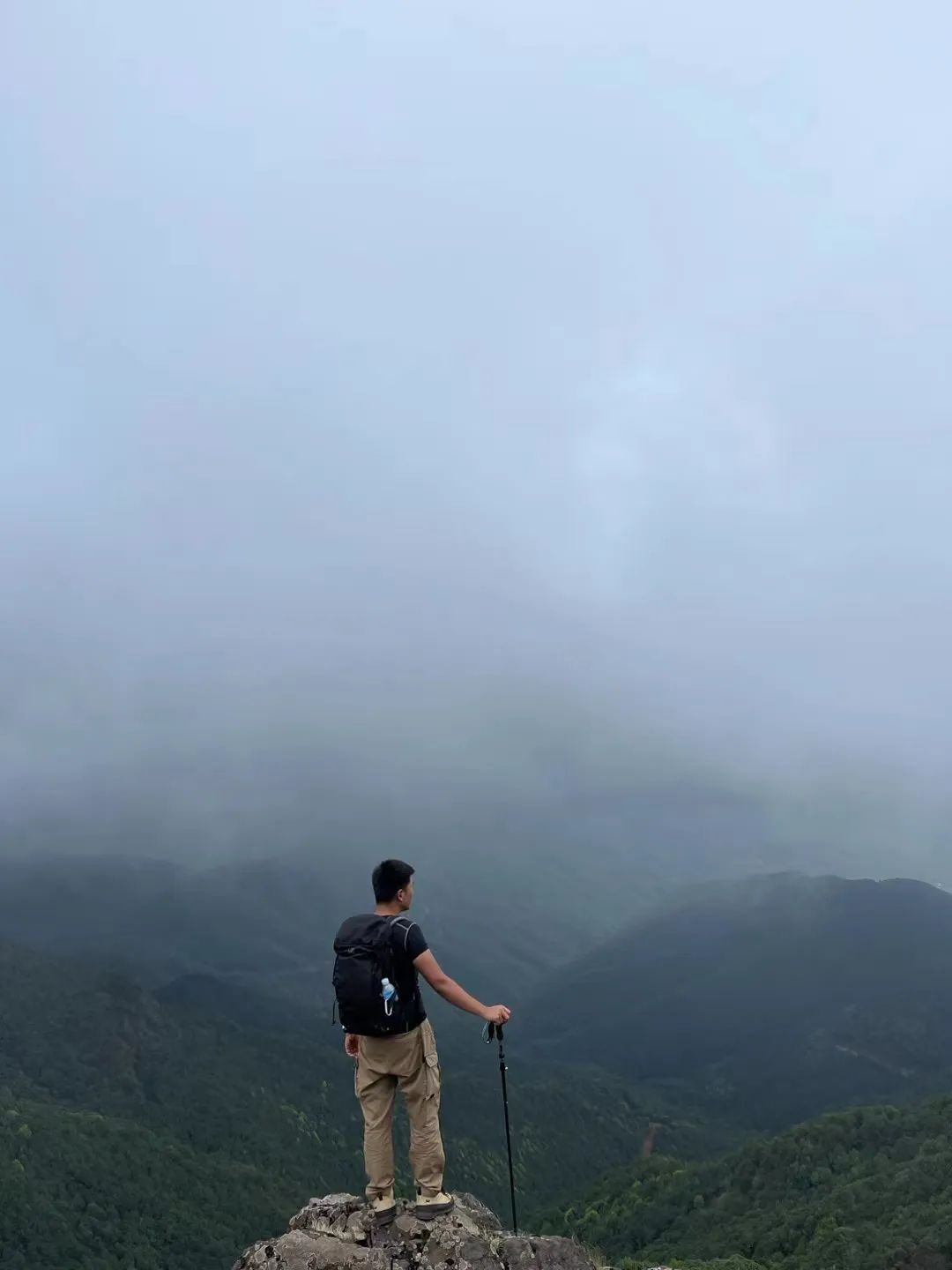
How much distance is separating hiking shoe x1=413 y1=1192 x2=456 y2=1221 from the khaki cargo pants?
115 mm

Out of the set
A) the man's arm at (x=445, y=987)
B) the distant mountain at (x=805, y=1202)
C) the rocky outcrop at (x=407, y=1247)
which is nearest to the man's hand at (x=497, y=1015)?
the man's arm at (x=445, y=987)

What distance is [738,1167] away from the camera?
13950 cm

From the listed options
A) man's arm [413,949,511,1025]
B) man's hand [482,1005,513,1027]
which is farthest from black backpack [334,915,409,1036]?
man's hand [482,1005,513,1027]

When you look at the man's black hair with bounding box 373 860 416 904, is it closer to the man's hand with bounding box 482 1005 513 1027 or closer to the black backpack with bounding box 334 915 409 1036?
the black backpack with bounding box 334 915 409 1036

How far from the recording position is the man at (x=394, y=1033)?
10211 mm

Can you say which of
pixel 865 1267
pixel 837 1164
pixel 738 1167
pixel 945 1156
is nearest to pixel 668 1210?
pixel 738 1167

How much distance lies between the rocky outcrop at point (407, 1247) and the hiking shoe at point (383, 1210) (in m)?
0.10

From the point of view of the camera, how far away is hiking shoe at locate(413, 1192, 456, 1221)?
11.2 m

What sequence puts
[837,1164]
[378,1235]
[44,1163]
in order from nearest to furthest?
[378,1235], [837,1164], [44,1163]

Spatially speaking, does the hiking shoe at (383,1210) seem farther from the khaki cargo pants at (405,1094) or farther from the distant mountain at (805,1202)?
the distant mountain at (805,1202)

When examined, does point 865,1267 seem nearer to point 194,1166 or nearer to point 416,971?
point 416,971

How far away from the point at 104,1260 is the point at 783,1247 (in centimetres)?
12420

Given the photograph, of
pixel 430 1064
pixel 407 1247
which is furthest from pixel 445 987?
pixel 407 1247

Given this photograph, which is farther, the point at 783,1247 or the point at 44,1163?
the point at 44,1163
